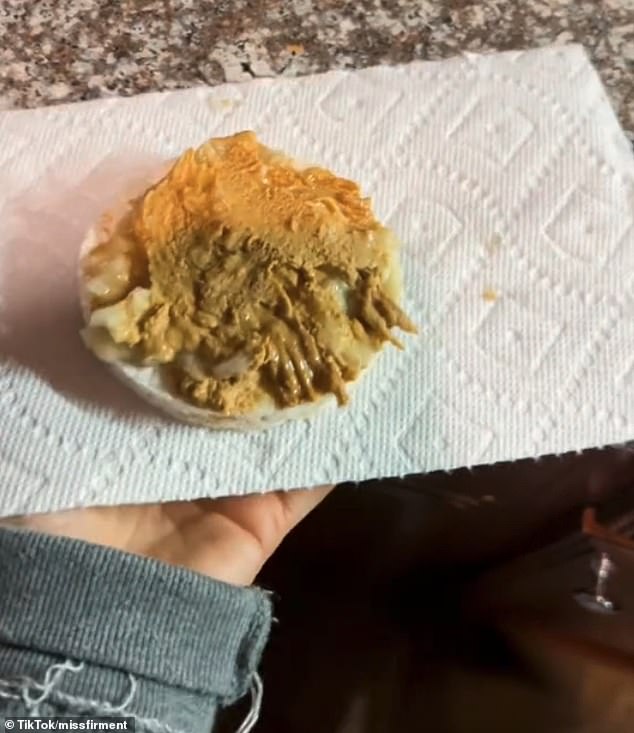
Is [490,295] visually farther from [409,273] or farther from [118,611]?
[118,611]

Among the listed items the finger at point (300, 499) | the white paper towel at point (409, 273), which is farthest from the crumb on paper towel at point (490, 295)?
the finger at point (300, 499)

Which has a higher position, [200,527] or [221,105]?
[221,105]

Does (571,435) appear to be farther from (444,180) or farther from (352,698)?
(352,698)

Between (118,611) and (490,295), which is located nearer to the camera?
(118,611)

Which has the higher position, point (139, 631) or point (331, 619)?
point (139, 631)

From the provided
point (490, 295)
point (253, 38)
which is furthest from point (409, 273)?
point (253, 38)

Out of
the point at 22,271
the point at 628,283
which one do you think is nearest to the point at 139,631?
the point at 22,271
